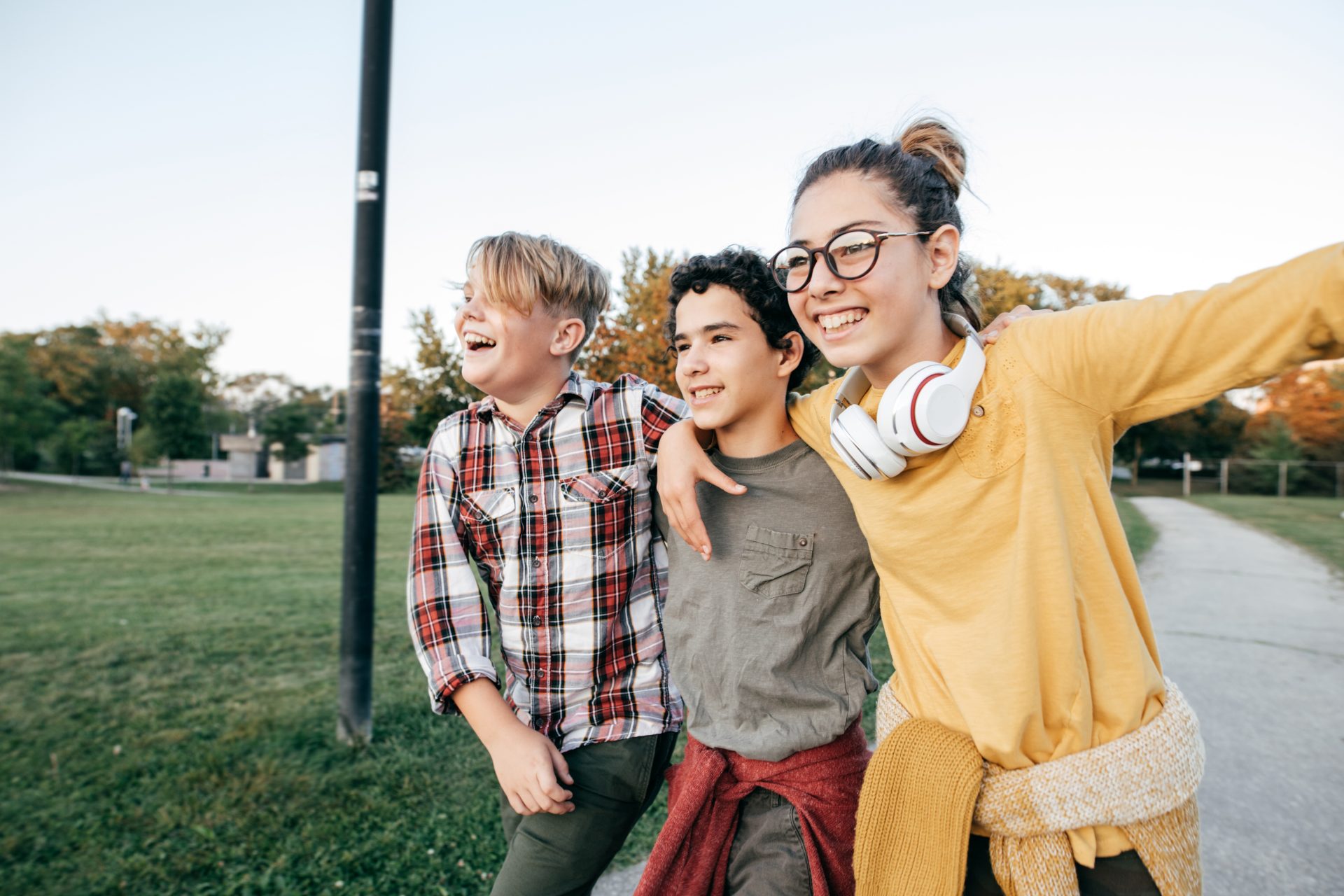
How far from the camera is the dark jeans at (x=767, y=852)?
173 centimetres

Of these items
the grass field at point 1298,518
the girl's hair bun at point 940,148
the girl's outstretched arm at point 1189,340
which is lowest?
the grass field at point 1298,518

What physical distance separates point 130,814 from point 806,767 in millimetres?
3345

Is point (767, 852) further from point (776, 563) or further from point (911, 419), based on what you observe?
point (911, 419)

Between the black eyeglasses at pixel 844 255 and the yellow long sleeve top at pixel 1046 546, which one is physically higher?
the black eyeglasses at pixel 844 255

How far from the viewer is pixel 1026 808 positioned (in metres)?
1.46

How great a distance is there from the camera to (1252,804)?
3.84 meters

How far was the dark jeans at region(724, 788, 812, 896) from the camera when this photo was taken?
68.0 inches

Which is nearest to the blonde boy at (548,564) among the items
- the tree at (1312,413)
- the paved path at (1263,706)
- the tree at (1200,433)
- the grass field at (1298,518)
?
the paved path at (1263,706)

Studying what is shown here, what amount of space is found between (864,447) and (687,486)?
47cm

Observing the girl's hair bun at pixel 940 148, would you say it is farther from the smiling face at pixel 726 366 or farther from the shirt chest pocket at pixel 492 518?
the shirt chest pocket at pixel 492 518

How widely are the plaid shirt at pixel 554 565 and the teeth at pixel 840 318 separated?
2.14ft

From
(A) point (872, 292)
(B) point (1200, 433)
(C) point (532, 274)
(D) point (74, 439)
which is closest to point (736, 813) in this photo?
(A) point (872, 292)

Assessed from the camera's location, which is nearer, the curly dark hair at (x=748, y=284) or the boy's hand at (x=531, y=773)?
the boy's hand at (x=531, y=773)

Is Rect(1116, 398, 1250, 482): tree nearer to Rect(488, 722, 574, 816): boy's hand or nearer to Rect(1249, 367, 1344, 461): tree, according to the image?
Rect(1249, 367, 1344, 461): tree
